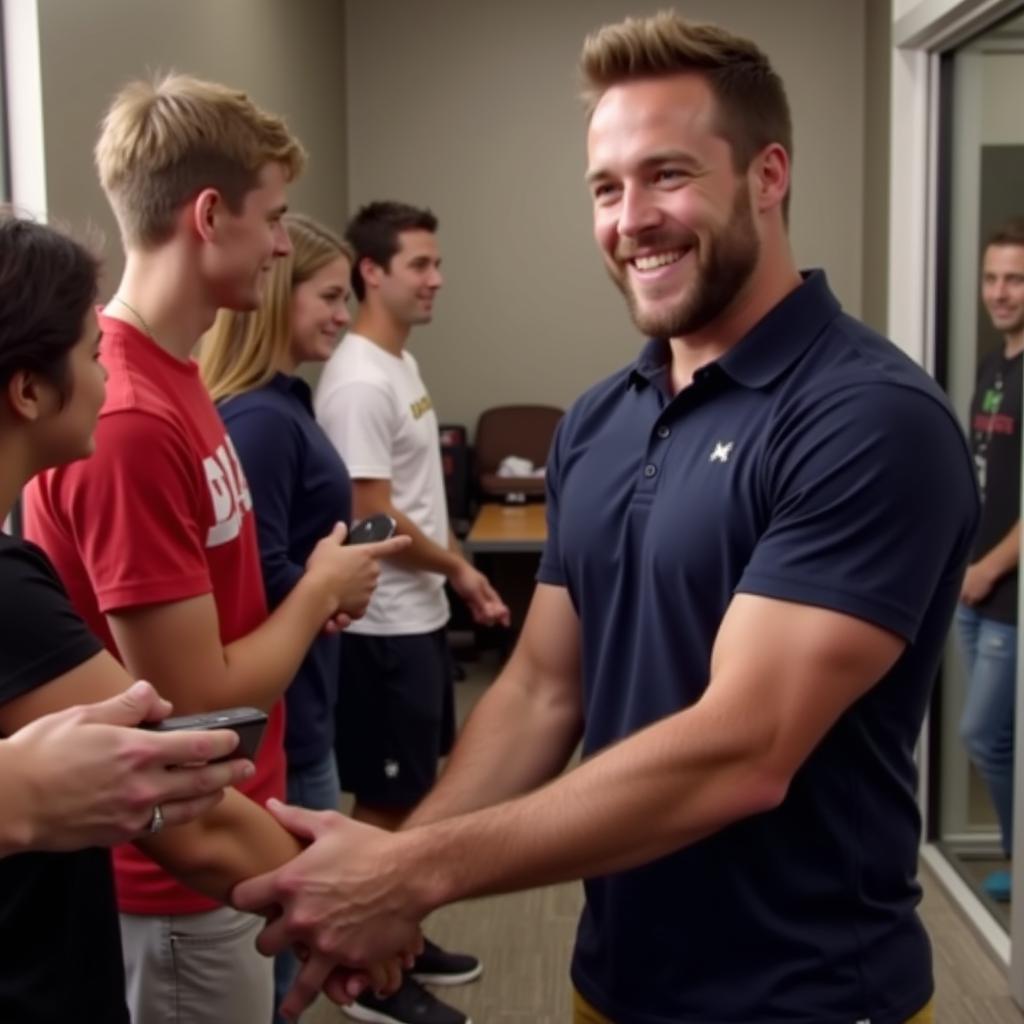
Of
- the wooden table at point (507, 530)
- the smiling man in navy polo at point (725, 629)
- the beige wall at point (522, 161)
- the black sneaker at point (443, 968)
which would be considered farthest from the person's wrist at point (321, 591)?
the beige wall at point (522, 161)

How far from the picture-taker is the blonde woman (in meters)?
2.09

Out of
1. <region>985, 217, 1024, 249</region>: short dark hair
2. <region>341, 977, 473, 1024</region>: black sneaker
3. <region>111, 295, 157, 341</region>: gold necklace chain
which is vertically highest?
<region>985, 217, 1024, 249</region>: short dark hair

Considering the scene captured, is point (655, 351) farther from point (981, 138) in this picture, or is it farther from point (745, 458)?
point (981, 138)

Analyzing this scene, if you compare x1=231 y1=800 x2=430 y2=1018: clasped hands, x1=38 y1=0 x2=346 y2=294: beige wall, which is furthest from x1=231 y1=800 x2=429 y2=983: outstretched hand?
x1=38 y1=0 x2=346 y2=294: beige wall

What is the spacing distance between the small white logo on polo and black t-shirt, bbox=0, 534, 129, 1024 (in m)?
0.62

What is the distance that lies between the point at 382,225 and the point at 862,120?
365 centimetres

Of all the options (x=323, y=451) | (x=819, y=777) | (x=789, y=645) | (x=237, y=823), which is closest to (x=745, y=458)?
(x=789, y=645)

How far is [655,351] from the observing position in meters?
1.55

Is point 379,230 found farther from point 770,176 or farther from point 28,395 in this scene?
point 28,395

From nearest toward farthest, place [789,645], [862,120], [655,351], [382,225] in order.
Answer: [789,645]
[655,351]
[382,225]
[862,120]

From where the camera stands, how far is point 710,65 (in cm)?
139

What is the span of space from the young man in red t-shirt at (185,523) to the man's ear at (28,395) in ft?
0.93

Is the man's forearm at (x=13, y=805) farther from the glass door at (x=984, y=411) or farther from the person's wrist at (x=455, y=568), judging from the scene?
the glass door at (x=984, y=411)

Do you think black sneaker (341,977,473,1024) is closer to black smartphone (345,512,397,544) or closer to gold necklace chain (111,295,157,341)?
black smartphone (345,512,397,544)
